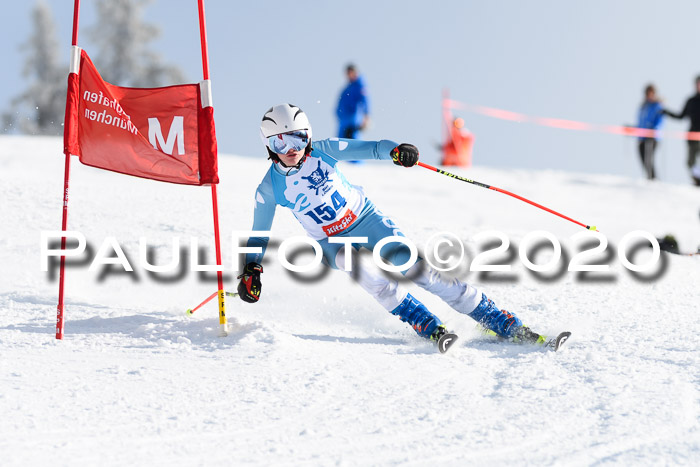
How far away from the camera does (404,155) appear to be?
3.82 metres

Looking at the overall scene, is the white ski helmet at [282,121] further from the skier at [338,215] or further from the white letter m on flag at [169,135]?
the white letter m on flag at [169,135]

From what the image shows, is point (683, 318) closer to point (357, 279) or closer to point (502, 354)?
point (502, 354)

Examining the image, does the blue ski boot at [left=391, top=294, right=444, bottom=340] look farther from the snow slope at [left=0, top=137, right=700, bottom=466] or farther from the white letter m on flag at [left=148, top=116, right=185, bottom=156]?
the white letter m on flag at [left=148, top=116, right=185, bottom=156]

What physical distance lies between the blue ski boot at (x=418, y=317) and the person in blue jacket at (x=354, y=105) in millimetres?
7131

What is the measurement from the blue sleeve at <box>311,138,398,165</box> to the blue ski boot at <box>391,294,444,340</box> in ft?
2.69

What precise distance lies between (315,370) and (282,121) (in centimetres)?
135

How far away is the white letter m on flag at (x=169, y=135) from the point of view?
3.99 m

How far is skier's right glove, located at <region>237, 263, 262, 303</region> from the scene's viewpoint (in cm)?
396

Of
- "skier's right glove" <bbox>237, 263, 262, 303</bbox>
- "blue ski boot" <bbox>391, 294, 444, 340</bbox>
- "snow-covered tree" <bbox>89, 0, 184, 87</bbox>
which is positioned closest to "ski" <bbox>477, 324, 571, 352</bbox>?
"blue ski boot" <bbox>391, 294, 444, 340</bbox>

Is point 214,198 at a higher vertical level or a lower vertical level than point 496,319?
higher

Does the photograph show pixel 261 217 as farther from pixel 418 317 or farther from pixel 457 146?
pixel 457 146

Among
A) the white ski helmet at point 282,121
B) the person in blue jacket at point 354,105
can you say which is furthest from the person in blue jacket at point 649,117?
the white ski helmet at point 282,121

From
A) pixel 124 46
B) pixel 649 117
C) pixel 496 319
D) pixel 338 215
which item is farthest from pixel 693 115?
pixel 124 46

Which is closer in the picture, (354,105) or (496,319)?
(496,319)
